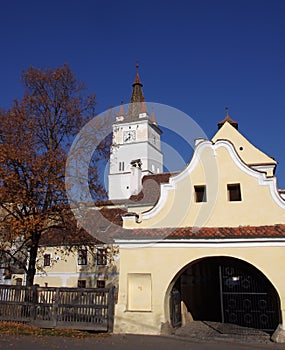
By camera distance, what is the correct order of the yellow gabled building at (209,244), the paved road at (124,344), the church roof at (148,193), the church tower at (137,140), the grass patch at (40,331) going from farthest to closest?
1. the church tower at (137,140)
2. the church roof at (148,193)
3. the grass patch at (40,331)
4. the yellow gabled building at (209,244)
5. the paved road at (124,344)

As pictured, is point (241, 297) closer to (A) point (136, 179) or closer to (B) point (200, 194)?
(B) point (200, 194)

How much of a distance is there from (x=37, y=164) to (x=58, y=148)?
242 centimetres

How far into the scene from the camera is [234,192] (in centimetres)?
1455

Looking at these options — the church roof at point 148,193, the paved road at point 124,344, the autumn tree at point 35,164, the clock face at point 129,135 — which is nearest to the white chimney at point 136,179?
the church roof at point 148,193

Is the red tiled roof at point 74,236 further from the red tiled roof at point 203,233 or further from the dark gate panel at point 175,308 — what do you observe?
the dark gate panel at point 175,308

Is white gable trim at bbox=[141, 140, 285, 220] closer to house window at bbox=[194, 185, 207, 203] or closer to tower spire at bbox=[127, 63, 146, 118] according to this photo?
house window at bbox=[194, 185, 207, 203]

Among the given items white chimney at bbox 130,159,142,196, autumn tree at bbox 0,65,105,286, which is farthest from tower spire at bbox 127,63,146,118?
autumn tree at bbox 0,65,105,286

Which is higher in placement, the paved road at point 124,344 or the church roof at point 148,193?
the church roof at point 148,193

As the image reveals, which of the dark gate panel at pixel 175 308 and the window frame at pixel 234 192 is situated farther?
the window frame at pixel 234 192

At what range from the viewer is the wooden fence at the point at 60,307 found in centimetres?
1391

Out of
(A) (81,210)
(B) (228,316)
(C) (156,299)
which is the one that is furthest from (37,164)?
(B) (228,316)

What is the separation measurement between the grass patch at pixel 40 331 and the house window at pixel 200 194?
5.96 meters

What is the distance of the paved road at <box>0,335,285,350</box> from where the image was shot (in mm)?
11055

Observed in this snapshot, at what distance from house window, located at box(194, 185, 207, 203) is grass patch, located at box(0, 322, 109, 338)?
5.96m
